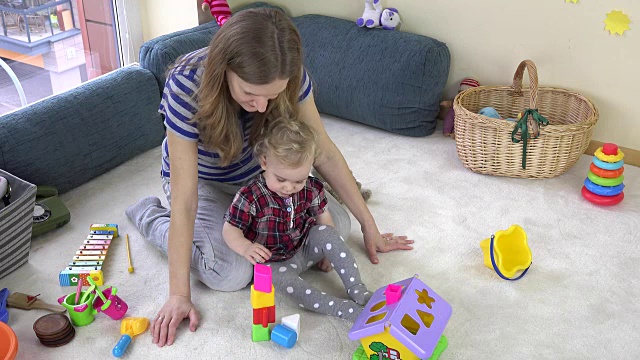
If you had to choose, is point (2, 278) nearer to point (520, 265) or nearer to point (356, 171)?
point (356, 171)

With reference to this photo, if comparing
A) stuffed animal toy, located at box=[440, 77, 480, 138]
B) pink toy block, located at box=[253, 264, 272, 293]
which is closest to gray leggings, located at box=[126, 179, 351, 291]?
pink toy block, located at box=[253, 264, 272, 293]

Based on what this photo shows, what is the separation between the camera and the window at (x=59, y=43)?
223cm

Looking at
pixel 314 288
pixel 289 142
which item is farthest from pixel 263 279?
pixel 289 142

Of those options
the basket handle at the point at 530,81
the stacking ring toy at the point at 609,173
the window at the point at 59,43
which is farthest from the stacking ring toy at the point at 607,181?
the window at the point at 59,43

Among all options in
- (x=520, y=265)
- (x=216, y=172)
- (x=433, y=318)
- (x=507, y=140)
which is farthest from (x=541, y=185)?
(x=216, y=172)

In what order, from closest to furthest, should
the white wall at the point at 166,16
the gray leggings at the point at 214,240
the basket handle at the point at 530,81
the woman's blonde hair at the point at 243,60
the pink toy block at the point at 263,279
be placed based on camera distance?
the woman's blonde hair at the point at 243,60 → the pink toy block at the point at 263,279 → the gray leggings at the point at 214,240 → the basket handle at the point at 530,81 → the white wall at the point at 166,16

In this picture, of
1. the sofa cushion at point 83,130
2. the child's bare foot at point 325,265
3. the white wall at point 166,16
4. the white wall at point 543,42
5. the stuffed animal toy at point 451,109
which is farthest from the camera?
the white wall at point 166,16

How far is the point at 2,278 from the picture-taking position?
5.84ft

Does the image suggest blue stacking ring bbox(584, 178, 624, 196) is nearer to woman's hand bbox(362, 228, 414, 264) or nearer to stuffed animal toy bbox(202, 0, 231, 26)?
woman's hand bbox(362, 228, 414, 264)

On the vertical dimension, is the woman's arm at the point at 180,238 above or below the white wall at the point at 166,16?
below

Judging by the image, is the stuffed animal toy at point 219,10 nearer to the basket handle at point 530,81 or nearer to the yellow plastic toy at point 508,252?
the basket handle at point 530,81

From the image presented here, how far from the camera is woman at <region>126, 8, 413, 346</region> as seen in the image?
139cm

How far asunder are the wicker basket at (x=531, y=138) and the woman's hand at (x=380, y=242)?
513mm

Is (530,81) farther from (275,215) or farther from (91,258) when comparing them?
(91,258)
